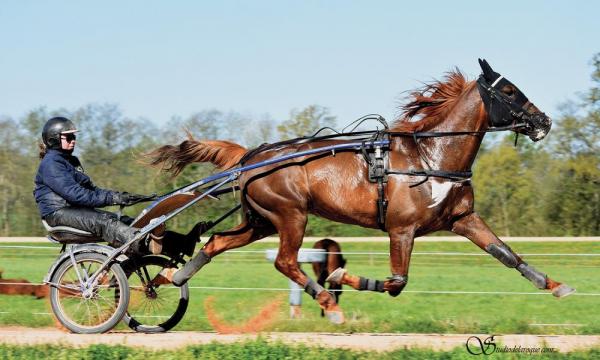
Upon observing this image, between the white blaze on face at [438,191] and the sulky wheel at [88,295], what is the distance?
2.76 meters

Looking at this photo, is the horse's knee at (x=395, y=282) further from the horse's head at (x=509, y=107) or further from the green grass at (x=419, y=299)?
the horse's head at (x=509, y=107)

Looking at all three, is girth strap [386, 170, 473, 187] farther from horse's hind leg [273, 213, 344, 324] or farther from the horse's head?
horse's hind leg [273, 213, 344, 324]

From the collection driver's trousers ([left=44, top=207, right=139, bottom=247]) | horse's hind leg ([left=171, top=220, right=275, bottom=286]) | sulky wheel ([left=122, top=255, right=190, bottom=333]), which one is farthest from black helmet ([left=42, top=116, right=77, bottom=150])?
horse's hind leg ([left=171, top=220, right=275, bottom=286])

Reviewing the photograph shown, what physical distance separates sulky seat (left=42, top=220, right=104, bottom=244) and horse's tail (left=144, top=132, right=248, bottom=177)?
4.73 ft

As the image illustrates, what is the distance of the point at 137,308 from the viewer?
27.1 feet

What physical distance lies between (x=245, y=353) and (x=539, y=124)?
3342 mm

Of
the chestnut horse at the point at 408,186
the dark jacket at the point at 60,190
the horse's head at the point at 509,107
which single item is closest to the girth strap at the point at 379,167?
the chestnut horse at the point at 408,186

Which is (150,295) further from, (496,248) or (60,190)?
(496,248)

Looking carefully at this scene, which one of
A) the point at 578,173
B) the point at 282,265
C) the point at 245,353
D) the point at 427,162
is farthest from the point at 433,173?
the point at 578,173

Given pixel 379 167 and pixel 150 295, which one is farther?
pixel 150 295

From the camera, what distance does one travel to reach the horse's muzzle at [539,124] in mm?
7285

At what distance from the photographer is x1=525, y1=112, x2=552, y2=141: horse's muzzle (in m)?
7.29

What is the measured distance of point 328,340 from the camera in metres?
6.79

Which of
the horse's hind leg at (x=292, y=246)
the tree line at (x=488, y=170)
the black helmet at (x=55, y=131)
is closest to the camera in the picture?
the black helmet at (x=55, y=131)
